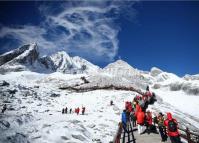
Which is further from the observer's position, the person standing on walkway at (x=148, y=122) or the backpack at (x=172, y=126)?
the person standing on walkway at (x=148, y=122)

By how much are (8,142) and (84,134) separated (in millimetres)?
6469

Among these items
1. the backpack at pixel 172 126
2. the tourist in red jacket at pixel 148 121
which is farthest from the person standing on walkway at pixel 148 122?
the backpack at pixel 172 126

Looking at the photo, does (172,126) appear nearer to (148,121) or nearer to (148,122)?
(148,121)

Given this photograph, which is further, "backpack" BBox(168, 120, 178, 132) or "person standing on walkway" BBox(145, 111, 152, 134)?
"person standing on walkway" BBox(145, 111, 152, 134)

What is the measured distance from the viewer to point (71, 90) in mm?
56438

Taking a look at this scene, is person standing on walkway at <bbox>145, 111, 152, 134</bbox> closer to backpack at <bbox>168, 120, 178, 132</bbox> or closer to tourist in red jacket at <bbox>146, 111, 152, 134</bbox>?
tourist in red jacket at <bbox>146, 111, 152, 134</bbox>

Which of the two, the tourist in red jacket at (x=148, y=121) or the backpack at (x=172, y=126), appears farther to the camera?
the tourist in red jacket at (x=148, y=121)

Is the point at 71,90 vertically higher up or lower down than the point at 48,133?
higher up

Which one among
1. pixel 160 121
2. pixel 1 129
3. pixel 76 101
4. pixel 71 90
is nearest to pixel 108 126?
pixel 160 121

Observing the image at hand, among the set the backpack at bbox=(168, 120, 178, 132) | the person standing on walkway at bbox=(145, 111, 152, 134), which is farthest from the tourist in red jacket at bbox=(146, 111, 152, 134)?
the backpack at bbox=(168, 120, 178, 132)

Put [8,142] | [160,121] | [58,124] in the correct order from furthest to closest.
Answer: [58,124], [160,121], [8,142]

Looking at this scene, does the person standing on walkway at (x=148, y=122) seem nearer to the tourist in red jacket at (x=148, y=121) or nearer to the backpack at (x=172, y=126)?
the tourist in red jacket at (x=148, y=121)

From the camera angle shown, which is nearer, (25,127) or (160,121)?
(160,121)

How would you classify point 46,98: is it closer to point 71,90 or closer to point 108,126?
point 71,90
